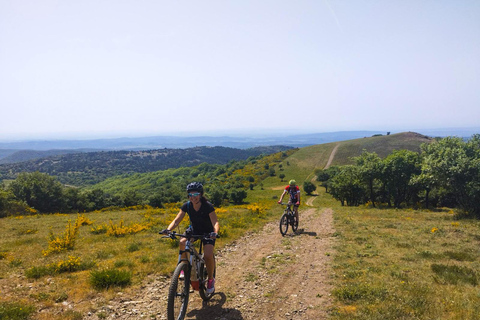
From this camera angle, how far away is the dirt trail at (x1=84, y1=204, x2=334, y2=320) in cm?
663

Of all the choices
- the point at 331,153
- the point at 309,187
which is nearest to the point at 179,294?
the point at 309,187

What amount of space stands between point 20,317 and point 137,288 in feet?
9.43

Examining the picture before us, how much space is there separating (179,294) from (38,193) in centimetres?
6214

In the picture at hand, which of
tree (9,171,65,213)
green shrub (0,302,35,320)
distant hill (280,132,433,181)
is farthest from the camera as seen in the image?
distant hill (280,132,433,181)

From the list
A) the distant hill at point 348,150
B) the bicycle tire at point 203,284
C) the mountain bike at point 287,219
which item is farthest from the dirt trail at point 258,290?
the distant hill at point 348,150

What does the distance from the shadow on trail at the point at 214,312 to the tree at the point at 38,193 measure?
57.1 m

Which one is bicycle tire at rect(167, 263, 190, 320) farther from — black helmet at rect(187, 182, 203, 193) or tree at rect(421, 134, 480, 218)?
tree at rect(421, 134, 480, 218)

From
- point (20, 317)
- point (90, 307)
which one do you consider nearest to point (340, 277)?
point (90, 307)

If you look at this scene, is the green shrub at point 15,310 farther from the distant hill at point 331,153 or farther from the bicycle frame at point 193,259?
the distant hill at point 331,153

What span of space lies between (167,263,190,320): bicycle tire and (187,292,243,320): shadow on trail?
0.61 m

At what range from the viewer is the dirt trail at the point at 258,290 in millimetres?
6633

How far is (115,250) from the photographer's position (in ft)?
39.0

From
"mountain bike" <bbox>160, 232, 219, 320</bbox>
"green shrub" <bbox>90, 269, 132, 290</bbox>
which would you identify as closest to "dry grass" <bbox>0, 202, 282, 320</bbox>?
"green shrub" <bbox>90, 269, 132, 290</bbox>

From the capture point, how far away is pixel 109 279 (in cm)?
801
